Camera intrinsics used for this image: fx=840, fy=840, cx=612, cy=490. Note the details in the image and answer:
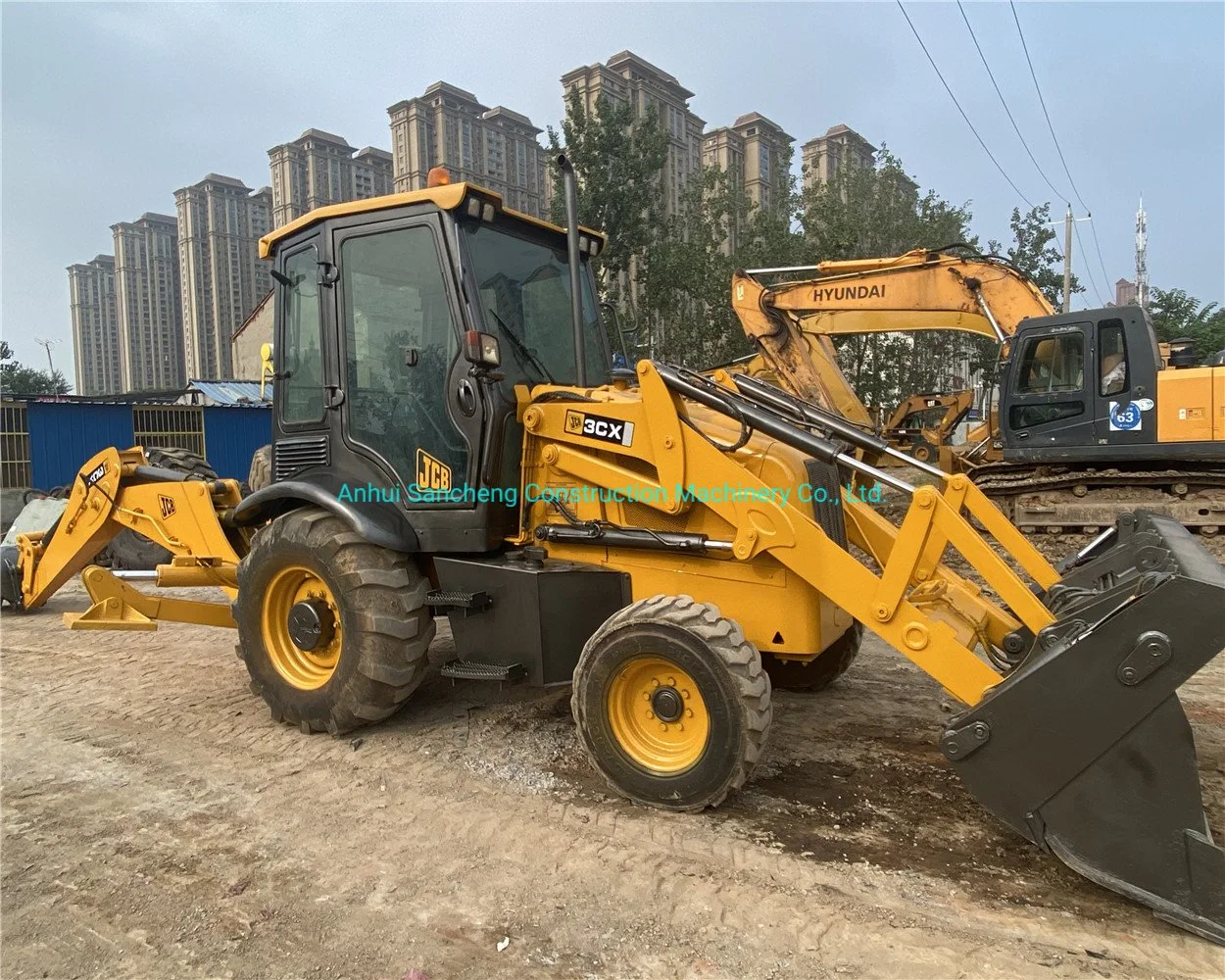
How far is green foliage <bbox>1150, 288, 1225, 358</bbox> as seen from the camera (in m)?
29.4

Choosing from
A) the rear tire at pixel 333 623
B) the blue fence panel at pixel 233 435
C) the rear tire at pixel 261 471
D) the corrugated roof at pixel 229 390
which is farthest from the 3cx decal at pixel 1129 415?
the corrugated roof at pixel 229 390

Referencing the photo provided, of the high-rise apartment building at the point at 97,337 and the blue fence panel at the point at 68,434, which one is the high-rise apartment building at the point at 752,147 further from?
the high-rise apartment building at the point at 97,337

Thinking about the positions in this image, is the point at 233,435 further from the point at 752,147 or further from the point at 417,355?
the point at 752,147

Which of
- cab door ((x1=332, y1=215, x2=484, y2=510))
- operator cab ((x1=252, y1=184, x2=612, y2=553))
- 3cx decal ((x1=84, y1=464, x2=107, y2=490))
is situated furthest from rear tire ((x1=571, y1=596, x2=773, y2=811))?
3cx decal ((x1=84, y1=464, x2=107, y2=490))

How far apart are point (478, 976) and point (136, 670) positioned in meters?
4.37

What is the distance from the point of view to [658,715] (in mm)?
3527

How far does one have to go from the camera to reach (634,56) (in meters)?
21.0

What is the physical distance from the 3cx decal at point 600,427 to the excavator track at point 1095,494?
287 inches

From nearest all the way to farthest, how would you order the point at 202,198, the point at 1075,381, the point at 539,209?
the point at 1075,381
the point at 539,209
the point at 202,198

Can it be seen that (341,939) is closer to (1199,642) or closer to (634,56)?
(1199,642)

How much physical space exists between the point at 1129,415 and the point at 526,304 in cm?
731

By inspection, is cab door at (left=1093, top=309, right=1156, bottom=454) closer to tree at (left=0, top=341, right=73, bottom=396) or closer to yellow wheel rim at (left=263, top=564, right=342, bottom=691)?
yellow wheel rim at (left=263, top=564, right=342, bottom=691)

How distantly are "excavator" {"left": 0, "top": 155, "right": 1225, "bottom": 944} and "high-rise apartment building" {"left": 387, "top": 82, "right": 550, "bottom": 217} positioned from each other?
58.6ft

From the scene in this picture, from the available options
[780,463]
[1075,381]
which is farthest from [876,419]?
[780,463]
